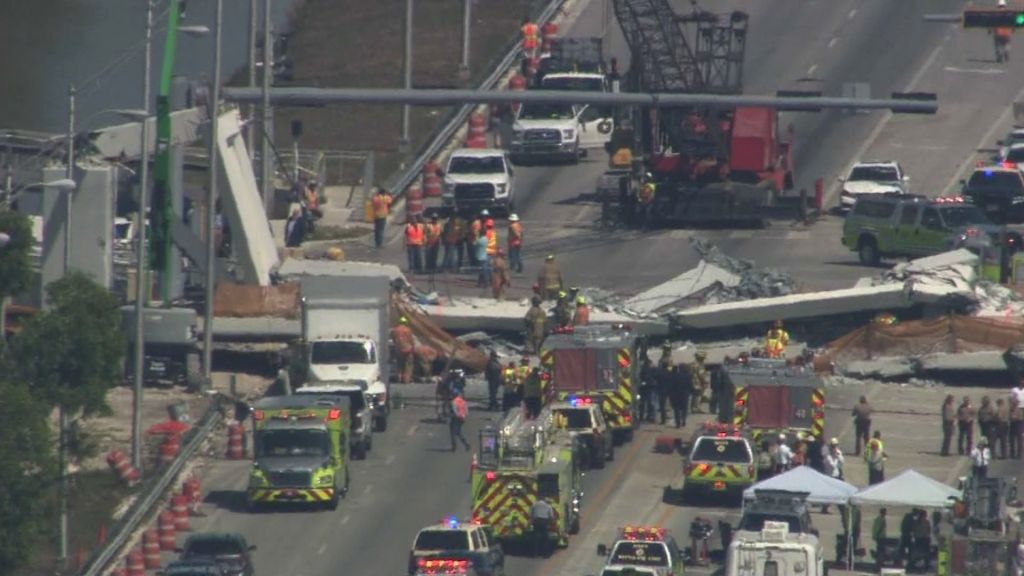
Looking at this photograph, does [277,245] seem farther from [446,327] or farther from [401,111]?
[401,111]

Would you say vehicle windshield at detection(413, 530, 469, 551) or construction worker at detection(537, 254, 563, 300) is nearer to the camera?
vehicle windshield at detection(413, 530, 469, 551)

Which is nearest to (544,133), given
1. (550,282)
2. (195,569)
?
(550,282)

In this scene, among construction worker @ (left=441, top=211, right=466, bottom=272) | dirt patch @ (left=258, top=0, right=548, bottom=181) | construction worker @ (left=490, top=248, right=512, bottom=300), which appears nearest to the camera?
construction worker @ (left=490, top=248, right=512, bottom=300)

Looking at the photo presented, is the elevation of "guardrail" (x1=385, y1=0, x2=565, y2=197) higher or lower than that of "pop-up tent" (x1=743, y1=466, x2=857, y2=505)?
higher

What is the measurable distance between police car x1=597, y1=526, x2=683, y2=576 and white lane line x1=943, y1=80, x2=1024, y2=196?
42706 mm

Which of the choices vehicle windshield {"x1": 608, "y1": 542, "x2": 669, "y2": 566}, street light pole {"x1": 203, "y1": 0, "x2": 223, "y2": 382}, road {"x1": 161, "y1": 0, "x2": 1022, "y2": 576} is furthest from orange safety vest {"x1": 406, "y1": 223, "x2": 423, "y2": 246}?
vehicle windshield {"x1": 608, "y1": 542, "x2": 669, "y2": 566}

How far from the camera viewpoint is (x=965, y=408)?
60.6 m

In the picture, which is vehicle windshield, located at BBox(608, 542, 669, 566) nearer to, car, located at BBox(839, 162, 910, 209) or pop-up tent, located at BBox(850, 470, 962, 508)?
pop-up tent, located at BBox(850, 470, 962, 508)

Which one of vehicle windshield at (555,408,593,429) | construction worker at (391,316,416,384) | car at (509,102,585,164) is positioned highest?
car at (509,102,585,164)

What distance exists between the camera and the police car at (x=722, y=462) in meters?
56.0

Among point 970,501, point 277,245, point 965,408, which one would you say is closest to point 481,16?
point 277,245

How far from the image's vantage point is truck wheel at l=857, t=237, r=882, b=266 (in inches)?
3140

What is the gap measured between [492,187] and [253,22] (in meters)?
10.3

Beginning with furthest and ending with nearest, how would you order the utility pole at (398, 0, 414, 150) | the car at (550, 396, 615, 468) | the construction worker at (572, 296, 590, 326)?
the utility pole at (398, 0, 414, 150), the construction worker at (572, 296, 590, 326), the car at (550, 396, 615, 468)
